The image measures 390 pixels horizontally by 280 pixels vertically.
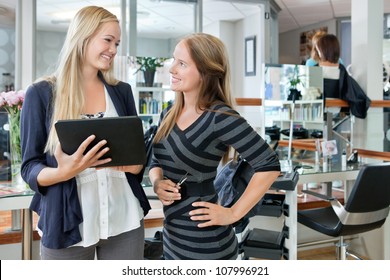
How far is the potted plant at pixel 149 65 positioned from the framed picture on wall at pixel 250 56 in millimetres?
2930

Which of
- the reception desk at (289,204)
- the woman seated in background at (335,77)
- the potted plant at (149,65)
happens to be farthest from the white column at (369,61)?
the potted plant at (149,65)

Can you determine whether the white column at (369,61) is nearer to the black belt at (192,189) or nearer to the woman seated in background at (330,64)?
the woman seated in background at (330,64)

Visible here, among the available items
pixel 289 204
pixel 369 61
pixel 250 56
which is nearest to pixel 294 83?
pixel 369 61

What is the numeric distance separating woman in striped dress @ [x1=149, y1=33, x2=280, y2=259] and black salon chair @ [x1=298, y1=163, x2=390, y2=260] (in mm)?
1010

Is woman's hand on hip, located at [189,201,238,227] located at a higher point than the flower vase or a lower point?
lower

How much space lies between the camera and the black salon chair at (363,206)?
1.77 m

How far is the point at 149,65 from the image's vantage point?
127 inches

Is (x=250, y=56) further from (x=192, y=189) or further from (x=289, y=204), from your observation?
(x=192, y=189)

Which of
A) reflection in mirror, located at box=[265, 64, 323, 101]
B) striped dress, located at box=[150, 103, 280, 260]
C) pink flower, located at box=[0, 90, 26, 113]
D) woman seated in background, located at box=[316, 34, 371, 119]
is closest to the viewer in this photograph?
striped dress, located at box=[150, 103, 280, 260]

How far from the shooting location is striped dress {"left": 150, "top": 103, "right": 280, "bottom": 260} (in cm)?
90

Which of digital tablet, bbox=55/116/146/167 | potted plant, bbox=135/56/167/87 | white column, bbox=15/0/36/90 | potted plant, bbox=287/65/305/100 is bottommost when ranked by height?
digital tablet, bbox=55/116/146/167

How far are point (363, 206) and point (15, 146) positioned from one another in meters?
1.54

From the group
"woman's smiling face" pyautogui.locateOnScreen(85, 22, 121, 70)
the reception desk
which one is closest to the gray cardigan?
"woman's smiling face" pyautogui.locateOnScreen(85, 22, 121, 70)

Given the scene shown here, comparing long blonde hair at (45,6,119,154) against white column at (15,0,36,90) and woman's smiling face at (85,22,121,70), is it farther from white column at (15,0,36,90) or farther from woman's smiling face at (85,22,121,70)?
white column at (15,0,36,90)
